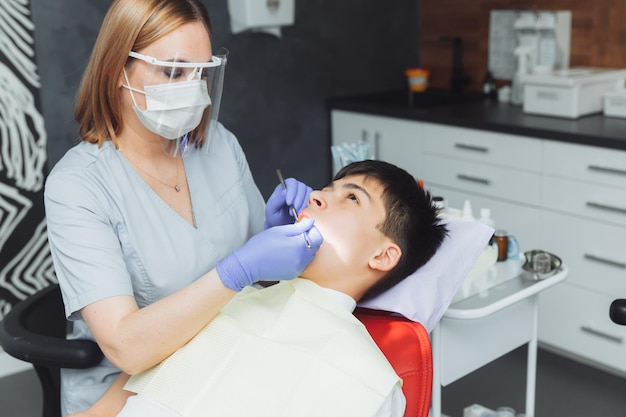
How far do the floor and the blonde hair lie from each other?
58.1 inches

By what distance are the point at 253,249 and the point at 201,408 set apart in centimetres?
28

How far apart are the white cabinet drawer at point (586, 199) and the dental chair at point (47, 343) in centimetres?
176

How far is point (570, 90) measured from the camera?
2.77 metres

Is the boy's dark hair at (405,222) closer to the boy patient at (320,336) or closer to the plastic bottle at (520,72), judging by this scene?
the boy patient at (320,336)

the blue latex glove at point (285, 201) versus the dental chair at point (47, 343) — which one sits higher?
the blue latex glove at point (285, 201)

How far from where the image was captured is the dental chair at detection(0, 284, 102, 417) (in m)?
1.39

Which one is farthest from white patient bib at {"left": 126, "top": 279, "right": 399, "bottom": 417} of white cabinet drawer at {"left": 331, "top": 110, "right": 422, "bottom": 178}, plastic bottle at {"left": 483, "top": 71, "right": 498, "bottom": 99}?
plastic bottle at {"left": 483, "top": 71, "right": 498, "bottom": 99}

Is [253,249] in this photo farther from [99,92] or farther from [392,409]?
[99,92]

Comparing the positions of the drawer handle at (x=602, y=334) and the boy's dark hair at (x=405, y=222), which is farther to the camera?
the drawer handle at (x=602, y=334)

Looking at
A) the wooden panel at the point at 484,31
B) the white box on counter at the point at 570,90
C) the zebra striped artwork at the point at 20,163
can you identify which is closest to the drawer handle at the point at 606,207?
the white box on counter at the point at 570,90

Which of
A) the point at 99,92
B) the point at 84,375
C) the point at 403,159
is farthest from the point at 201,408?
the point at 403,159

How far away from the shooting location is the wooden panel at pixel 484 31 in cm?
298

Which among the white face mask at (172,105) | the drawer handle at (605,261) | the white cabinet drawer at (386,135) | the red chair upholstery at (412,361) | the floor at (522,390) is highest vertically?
the white face mask at (172,105)

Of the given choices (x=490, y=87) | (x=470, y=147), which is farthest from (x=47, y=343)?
(x=490, y=87)
